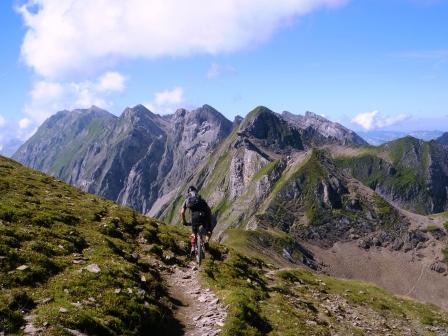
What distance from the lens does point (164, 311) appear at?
21984mm

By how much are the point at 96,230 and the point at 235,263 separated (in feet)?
35.4

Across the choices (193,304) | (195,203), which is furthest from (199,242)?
(193,304)

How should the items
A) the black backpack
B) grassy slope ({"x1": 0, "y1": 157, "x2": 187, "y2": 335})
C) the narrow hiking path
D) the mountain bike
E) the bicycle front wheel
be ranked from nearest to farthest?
grassy slope ({"x1": 0, "y1": 157, "x2": 187, "y2": 335}), the narrow hiking path, the black backpack, the mountain bike, the bicycle front wheel

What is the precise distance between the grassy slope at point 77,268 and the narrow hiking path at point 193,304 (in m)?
0.88

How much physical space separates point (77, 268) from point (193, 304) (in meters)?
6.21

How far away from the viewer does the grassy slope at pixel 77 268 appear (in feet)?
58.8

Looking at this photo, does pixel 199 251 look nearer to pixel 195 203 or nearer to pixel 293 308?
pixel 195 203

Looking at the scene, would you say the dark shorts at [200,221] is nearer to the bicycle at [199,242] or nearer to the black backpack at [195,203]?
the bicycle at [199,242]

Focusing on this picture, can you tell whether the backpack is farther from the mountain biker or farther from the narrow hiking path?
the narrow hiking path

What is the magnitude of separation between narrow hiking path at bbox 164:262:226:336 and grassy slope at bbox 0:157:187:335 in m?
0.88

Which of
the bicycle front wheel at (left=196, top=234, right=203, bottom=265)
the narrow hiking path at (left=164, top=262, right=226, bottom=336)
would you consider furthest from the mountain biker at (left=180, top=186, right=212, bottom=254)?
the narrow hiking path at (left=164, top=262, right=226, bottom=336)

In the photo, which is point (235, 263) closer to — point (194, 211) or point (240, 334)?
point (194, 211)

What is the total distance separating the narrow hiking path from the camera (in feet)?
68.5

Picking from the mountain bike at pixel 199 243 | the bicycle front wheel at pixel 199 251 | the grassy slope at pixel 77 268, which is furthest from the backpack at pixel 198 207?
the grassy slope at pixel 77 268
